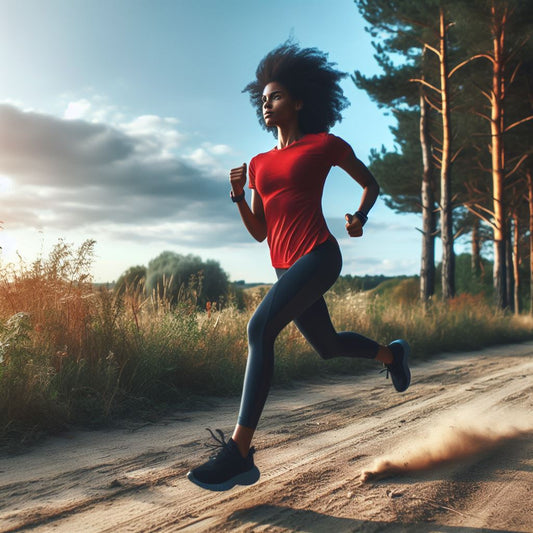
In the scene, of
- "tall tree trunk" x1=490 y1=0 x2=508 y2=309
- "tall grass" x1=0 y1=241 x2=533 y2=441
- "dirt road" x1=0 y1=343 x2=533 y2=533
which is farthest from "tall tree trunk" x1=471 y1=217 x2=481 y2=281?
"dirt road" x1=0 y1=343 x2=533 y2=533

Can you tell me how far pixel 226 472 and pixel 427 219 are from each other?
1765cm

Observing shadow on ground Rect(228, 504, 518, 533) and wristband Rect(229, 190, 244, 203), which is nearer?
shadow on ground Rect(228, 504, 518, 533)

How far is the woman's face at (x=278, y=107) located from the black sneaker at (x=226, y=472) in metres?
1.98

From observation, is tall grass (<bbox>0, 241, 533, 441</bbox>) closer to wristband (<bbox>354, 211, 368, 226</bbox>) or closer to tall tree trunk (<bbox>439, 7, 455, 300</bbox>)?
wristband (<bbox>354, 211, 368, 226</bbox>)

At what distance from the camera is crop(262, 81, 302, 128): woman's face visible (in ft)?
11.9

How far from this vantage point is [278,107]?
3631mm

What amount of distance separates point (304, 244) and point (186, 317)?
4.12 m

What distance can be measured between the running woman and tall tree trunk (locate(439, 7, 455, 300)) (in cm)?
1538

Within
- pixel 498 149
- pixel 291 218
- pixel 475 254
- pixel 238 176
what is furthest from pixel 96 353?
pixel 475 254

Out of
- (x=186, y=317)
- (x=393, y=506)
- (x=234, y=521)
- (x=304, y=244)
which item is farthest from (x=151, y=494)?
(x=186, y=317)

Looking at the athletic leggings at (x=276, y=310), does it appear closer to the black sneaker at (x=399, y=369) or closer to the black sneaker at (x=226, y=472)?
the black sneaker at (x=226, y=472)

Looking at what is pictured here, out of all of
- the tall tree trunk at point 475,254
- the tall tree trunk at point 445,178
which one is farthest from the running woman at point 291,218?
the tall tree trunk at point 475,254

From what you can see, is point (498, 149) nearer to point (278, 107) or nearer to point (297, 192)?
point (278, 107)

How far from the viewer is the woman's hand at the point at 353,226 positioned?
3.33 metres
